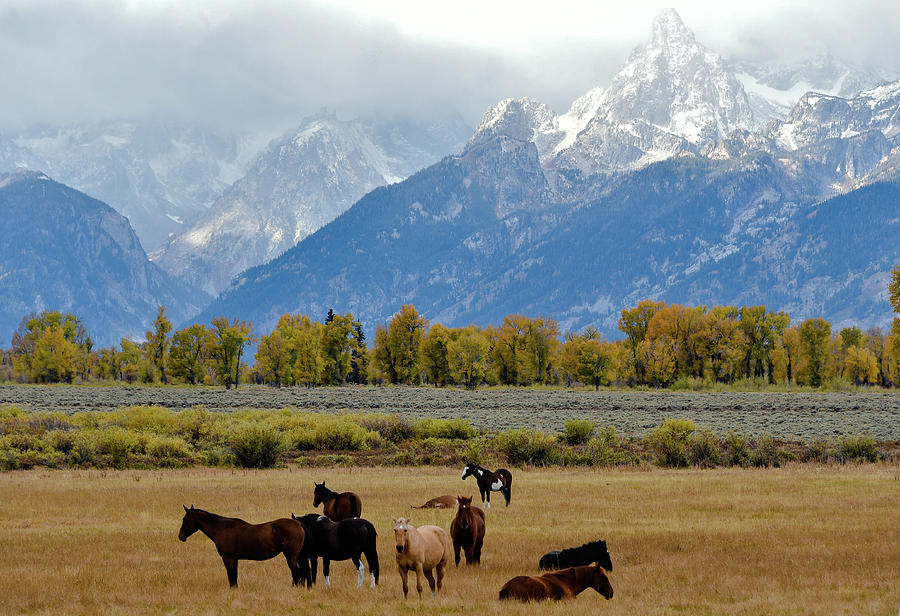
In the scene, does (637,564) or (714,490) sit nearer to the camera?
(637,564)

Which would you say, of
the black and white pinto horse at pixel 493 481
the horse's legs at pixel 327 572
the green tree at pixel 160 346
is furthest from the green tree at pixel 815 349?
the horse's legs at pixel 327 572

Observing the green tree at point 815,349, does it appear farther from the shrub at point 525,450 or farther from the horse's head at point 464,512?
the horse's head at point 464,512

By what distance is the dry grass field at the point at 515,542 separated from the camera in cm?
1662

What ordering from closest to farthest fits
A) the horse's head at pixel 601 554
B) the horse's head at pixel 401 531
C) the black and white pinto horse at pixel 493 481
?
the horse's head at pixel 401 531, the horse's head at pixel 601 554, the black and white pinto horse at pixel 493 481

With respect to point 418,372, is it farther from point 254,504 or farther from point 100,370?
point 254,504

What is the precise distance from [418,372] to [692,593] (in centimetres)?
12227

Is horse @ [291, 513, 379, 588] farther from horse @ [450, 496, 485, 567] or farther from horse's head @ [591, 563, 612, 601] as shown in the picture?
horse's head @ [591, 563, 612, 601]

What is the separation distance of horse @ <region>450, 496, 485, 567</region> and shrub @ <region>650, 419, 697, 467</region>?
25.2 meters

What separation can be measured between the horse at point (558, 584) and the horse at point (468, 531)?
2.36m

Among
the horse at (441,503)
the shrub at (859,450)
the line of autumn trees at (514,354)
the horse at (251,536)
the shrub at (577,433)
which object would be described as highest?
the line of autumn trees at (514,354)

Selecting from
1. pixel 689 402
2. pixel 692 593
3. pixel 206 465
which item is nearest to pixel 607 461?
pixel 206 465

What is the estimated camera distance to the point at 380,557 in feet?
70.0

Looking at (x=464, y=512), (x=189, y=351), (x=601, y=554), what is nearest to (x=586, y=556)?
(x=601, y=554)

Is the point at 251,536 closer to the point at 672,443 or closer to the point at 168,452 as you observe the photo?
the point at 672,443
